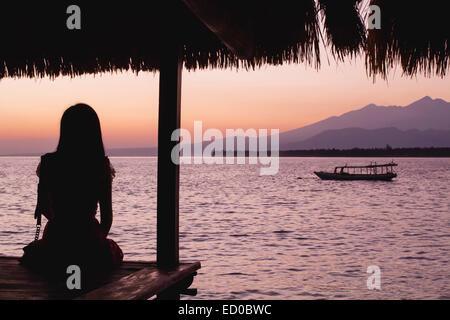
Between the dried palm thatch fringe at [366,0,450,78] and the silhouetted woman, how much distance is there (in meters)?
1.72

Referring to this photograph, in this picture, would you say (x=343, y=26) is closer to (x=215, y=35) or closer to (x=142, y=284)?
(x=215, y=35)

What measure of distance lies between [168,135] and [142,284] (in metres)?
0.88

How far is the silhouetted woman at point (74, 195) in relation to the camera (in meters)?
2.79

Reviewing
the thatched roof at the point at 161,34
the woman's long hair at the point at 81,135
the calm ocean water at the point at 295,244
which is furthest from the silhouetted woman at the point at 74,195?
the calm ocean water at the point at 295,244

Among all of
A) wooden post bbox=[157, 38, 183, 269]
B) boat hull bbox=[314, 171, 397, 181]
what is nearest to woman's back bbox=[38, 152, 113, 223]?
wooden post bbox=[157, 38, 183, 269]

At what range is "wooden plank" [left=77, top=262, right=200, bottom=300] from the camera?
2482mm

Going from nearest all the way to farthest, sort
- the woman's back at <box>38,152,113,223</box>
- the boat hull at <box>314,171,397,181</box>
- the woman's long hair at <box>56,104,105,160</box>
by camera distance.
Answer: the woman's long hair at <box>56,104,105,160</box> → the woman's back at <box>38,152,113,223</box> → the boat hull at <box>314,171,397,181</box>

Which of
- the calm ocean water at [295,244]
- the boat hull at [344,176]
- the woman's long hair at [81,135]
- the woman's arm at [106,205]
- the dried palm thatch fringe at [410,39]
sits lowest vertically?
the calm ocean water at [295,244]

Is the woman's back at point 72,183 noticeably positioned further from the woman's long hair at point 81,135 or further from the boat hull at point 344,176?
the boat hull at point 344,176

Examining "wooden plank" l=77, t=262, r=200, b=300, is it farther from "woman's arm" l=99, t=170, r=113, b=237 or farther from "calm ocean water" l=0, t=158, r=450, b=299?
"calm ocean water" l=0, t=158, r=450, b=299

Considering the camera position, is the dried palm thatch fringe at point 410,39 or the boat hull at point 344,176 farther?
the boat hull at point 344,176

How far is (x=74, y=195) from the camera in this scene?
2846 mm
